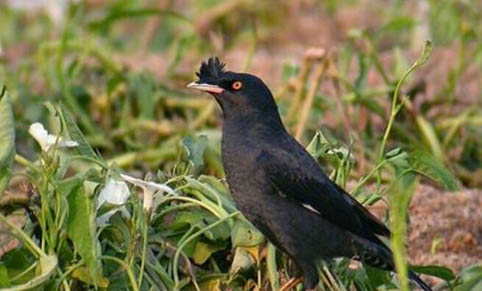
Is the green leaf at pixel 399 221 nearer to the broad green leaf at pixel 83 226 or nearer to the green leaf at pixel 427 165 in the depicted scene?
the green leaf at pixel 427 165

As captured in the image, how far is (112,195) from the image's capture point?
13.3 ft

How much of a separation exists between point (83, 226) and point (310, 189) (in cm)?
64

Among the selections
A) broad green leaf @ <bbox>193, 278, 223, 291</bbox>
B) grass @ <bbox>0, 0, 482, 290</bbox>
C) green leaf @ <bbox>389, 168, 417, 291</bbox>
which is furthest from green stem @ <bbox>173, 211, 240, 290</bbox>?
green leaf @ <bbox>389, 168, 417, 291</bbox>

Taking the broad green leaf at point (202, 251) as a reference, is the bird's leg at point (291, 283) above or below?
below

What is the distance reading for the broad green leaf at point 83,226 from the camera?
385cm

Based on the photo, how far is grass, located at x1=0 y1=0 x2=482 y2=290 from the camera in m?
3.97

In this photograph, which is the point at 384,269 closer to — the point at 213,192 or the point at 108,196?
the point at 213,192

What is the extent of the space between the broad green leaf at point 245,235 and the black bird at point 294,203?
0.10 meters

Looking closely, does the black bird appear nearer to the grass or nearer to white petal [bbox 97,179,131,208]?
the grass

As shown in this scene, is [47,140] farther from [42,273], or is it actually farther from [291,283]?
[291,283]

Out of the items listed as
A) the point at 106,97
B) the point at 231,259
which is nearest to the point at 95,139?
the point at 106,97

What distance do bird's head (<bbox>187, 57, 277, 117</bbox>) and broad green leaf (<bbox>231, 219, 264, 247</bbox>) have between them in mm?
316

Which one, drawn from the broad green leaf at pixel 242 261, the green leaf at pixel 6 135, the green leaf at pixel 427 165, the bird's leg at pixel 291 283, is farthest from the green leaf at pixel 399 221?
the green leaf at pixel 6 135

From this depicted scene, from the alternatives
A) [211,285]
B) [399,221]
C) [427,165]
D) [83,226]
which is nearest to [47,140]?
[83,226]
